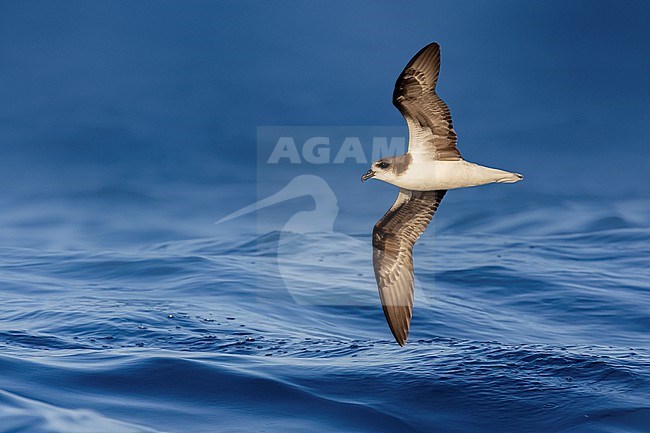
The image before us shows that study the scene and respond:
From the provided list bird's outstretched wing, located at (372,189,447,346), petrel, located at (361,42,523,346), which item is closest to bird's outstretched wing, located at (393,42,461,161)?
petrel, located at (361,42,523,346)

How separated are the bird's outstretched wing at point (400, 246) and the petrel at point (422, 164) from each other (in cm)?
1

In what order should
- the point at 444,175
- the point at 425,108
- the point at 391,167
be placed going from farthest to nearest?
1. the point at 391,167
2. the point at 444,175
3. the point at 425,108

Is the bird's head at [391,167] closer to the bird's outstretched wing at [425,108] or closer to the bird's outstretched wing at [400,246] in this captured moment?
the bird's outstretched wing at [425,108]

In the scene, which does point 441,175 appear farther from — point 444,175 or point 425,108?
point 425,108

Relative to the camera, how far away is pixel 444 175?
1023 cm

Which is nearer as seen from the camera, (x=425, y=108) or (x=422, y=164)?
(x=425, y=108)

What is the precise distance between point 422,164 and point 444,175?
Result: 0.28 m

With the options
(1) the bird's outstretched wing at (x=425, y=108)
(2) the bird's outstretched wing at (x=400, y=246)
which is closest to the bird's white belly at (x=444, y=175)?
(1) the bird's outstretched wing at (x=425, y=108)

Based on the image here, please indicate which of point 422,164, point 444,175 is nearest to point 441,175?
point 444,175

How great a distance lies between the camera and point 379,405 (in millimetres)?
13359

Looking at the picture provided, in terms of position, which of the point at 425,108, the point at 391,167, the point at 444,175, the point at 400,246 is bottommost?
the point at 400,246

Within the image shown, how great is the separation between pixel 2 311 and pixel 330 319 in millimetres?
6154

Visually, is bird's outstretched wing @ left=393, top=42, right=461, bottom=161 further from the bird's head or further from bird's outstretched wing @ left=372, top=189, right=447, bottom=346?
bird's outstretched wing @ left=372, top=189, right=447, bottom=346

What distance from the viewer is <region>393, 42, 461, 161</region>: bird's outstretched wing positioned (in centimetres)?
985
